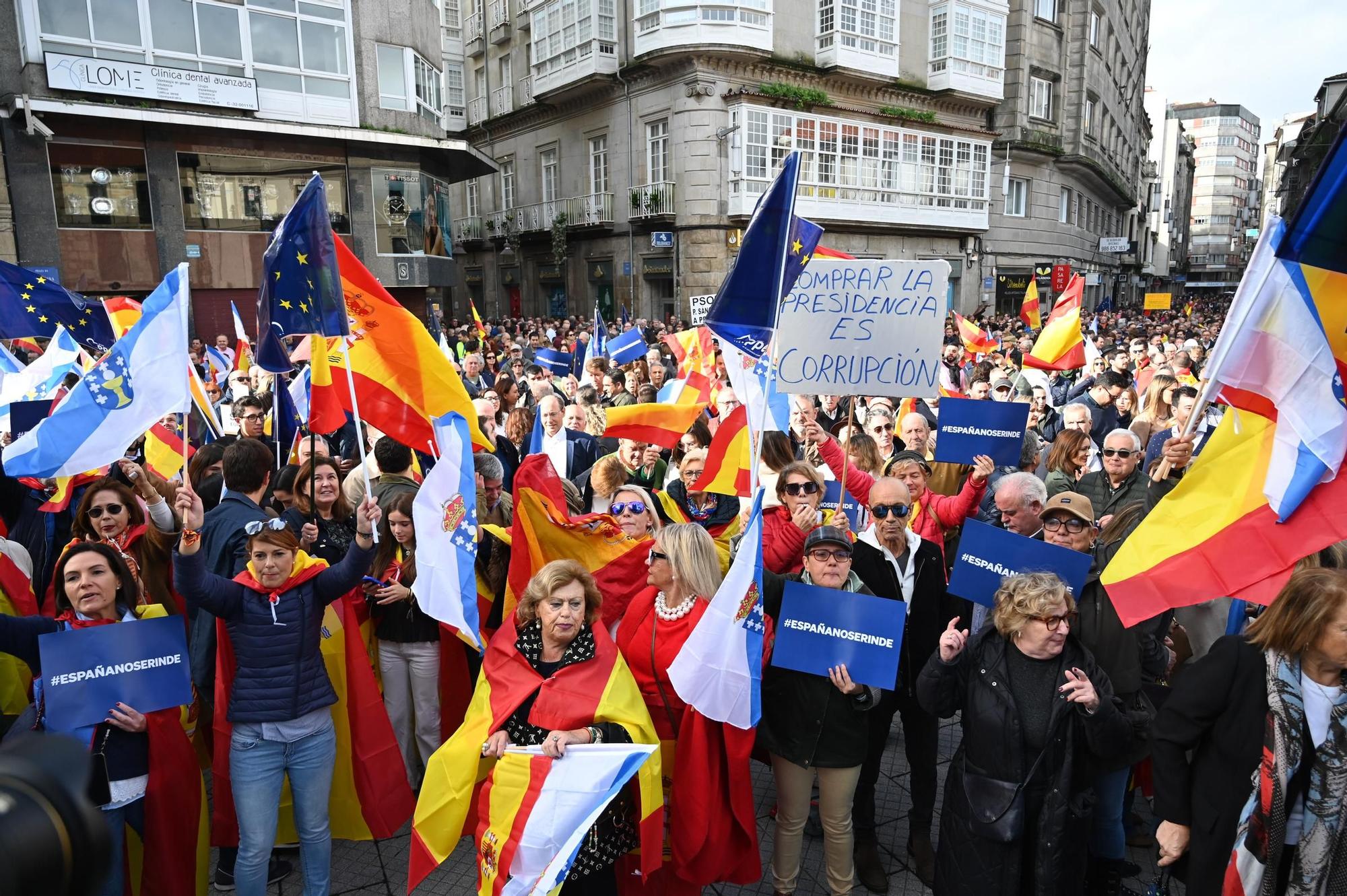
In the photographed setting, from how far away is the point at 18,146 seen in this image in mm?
18234

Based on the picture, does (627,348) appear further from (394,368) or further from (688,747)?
(688,747)

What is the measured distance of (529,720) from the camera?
131 inches

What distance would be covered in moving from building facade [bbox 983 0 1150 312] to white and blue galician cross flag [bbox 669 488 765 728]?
3429cm

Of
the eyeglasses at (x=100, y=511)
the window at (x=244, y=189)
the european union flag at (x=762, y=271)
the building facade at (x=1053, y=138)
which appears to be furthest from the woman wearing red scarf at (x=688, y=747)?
the building facade at (x=1053, y=138)

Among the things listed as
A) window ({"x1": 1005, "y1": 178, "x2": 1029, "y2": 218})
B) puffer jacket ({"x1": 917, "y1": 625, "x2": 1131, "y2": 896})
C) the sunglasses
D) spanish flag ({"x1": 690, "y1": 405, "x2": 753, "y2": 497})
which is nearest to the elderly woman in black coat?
puffer jacket ({"x1": 917, "y1": 625, "x2": 1131, "y2": 896})

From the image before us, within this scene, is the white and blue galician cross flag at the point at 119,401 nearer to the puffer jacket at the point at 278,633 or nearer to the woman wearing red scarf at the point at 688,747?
the puffer jacket at the point at 278,633

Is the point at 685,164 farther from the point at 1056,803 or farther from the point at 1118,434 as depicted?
the point at 1056,803

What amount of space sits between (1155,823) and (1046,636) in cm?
237

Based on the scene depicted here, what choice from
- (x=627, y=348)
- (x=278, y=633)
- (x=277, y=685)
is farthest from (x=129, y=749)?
(x=627, y=348)

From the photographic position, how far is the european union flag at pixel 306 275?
13.8 ft

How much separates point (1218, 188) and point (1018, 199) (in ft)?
336

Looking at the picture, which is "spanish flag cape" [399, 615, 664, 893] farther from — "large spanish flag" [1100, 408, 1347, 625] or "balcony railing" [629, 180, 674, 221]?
"balcony railing" [629, 180, 674, 221]

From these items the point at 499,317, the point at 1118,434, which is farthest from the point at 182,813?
the point at 499,317

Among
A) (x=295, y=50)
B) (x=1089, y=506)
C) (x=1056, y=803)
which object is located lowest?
(x=1056, y=803)
